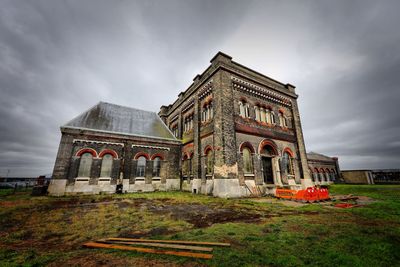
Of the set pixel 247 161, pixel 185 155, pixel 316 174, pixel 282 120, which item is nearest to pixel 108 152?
pixel 185 155

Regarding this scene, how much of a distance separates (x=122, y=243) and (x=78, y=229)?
86.7 inches

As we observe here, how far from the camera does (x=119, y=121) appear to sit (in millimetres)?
17391

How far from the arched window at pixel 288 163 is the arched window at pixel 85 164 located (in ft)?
56.3

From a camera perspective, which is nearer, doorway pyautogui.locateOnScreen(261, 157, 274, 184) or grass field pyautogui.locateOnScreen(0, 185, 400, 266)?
grass field pyautogui.locateOnScreen(0, 185, 400, 266)

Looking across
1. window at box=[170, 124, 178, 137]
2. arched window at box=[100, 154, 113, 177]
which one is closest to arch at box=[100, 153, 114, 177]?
arched window at box=[100, 154, 113, 177]

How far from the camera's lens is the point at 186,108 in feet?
61.7

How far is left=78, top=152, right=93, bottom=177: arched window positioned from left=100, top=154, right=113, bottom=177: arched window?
943mm

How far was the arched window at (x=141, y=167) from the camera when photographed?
15.9 m

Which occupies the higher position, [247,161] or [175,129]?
[175,129]

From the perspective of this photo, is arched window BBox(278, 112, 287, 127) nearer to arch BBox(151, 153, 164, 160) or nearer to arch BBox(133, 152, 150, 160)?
arch BBox(151, 153, 164, 160)

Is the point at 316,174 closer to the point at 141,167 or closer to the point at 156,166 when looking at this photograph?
the point at 156,166

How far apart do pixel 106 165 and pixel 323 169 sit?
118 feet

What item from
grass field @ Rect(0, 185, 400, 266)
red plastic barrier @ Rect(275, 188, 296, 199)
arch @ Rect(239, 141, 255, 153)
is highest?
arch @ Rect(239, 141, 255, 153)

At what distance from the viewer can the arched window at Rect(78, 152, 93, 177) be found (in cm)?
1369
